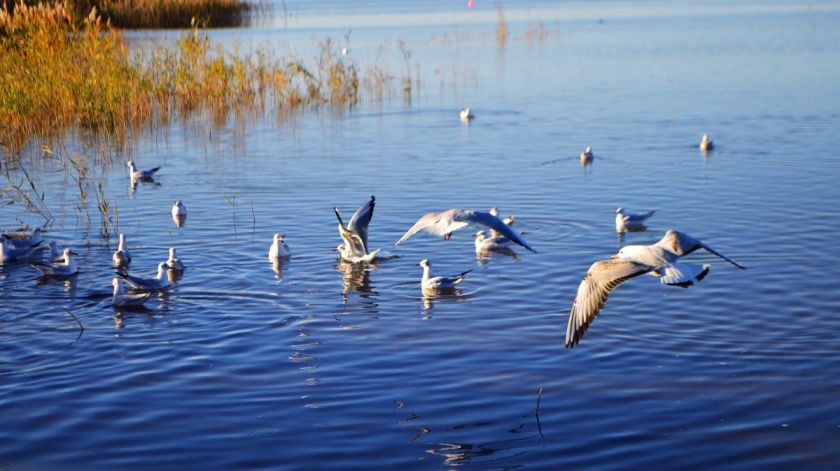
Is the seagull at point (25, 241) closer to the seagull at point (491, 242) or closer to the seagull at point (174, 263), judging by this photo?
the seagull at point (174, 263)

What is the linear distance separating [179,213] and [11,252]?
294cm

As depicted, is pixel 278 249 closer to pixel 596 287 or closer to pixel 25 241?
pixel 25 241

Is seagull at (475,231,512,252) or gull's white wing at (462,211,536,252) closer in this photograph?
gull's white wing at (462,211,536,252)

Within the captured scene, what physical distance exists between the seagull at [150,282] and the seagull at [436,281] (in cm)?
275

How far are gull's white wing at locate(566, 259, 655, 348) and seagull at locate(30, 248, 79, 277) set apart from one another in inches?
241

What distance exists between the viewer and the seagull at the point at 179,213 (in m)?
15.4

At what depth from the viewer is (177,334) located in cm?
1017

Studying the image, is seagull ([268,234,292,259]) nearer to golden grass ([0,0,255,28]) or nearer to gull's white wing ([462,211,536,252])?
gull's white wing ([462,211,536,252])

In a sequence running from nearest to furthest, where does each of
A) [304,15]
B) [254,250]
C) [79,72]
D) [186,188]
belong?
[254,250] < [186,188] < [79,72] < [304,15]

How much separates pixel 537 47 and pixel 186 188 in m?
25.1

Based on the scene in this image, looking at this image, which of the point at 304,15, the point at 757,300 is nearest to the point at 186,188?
the point at 757,300

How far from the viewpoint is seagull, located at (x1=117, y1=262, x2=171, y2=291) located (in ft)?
37.2

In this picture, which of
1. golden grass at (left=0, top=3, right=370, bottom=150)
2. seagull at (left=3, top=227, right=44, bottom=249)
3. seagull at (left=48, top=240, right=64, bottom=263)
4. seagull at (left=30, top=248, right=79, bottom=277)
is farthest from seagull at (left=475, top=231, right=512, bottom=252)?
golden grass at (left=0, top=3, right=370, bottom=150)

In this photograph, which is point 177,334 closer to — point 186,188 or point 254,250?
Result: point 254,250
